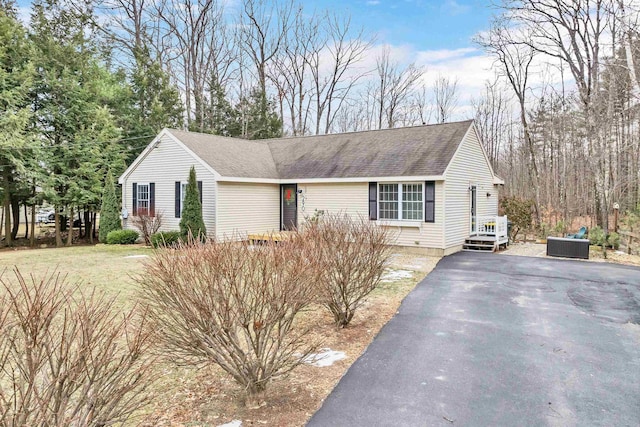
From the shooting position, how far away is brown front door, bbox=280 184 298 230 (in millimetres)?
16047

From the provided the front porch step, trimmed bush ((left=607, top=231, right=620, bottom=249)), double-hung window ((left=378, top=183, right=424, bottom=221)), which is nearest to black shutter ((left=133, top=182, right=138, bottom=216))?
double-hung window ((left=378, top=183, right=424, bottom=221))

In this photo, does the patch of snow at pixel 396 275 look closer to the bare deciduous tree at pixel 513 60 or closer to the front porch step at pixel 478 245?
the front porch step at pixel 478 245

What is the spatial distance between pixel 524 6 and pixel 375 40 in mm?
13580

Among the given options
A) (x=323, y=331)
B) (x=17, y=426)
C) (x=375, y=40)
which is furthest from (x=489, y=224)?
(x=375, y=40)

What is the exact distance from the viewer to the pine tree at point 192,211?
1344 cm

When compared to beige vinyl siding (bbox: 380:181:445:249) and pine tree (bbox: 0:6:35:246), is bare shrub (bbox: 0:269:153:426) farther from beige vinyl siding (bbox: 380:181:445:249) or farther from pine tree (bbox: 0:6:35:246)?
pine tree (bbox: 0:6:35:246)

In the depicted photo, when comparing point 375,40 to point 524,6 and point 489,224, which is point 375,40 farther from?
point 489,224

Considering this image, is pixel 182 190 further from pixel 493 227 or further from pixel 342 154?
pixel 493 227

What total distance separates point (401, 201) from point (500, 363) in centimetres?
923

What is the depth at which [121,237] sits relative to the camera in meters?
15.9

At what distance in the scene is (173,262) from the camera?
3473 millimetres

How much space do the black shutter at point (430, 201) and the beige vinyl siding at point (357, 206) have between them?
0.10m

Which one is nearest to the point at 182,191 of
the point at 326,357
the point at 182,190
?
the point at 182,190

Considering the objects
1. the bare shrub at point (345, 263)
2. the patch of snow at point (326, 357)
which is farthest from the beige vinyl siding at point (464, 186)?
the patch of snow at point (326, 357)
